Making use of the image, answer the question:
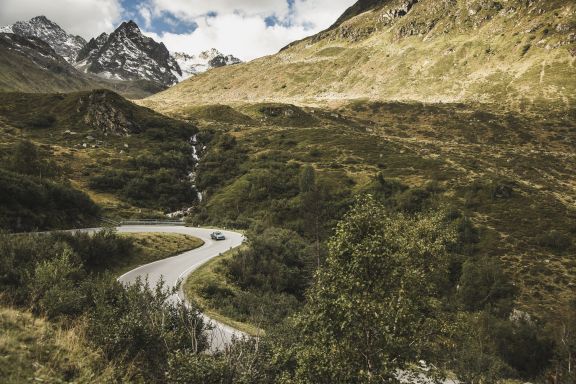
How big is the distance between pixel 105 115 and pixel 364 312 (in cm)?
12315

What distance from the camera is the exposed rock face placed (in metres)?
116

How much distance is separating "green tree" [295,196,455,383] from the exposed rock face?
11531 cm

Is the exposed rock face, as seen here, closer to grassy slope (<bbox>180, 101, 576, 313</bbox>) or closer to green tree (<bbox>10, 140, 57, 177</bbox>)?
grassy slope (<bbox>180, 101, 576, 313</bbox>)

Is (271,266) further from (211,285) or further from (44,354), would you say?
(44,354)

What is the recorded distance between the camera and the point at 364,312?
12922 millimetres

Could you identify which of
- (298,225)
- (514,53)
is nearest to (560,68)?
(514,53)

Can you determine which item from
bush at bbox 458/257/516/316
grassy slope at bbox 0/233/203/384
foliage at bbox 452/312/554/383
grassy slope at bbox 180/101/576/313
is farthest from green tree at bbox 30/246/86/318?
grassy slope at bbox 180/101/576/313

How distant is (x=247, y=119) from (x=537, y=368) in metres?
145

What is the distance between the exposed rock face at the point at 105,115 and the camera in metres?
116

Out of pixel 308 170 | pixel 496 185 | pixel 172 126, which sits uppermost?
pixel 172 126

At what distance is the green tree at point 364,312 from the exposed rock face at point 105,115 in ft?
378

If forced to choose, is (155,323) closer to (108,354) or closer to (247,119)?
(108,354)

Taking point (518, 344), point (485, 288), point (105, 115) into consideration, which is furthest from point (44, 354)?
point (105, 115)

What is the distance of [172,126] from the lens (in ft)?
424
